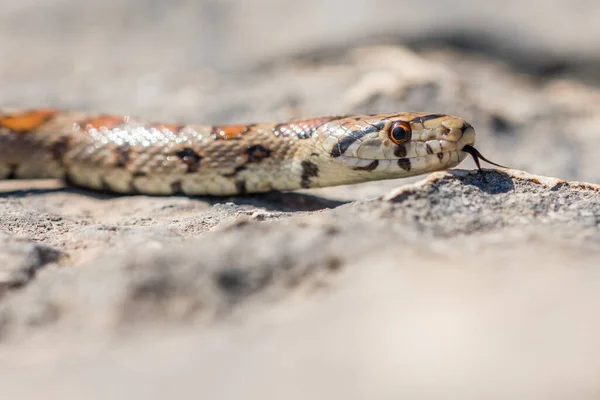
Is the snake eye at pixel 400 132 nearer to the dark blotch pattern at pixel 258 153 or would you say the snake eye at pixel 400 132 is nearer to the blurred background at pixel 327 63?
the dark blotch pattern at pixel 258 153

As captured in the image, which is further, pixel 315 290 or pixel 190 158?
pixel 190 158

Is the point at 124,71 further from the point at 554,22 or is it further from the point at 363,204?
the point at 554,22

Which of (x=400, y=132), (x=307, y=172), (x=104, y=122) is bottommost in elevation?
(x=307, y=172)

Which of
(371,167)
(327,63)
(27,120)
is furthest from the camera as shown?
(327,63)

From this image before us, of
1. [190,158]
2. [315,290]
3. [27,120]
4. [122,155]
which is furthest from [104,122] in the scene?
[315,290]

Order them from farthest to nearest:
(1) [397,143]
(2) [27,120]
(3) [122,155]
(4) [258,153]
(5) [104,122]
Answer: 1. (2) [27,120]
2. (5) [104,122]
3. (3) [122,155]
4. (4) [258,153]
5. (1) [397,143]

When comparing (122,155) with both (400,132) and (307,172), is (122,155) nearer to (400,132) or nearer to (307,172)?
(307,172)

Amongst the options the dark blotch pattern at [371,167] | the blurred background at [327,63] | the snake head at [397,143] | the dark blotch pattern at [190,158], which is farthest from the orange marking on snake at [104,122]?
the dark blotch pattern at [371,167]

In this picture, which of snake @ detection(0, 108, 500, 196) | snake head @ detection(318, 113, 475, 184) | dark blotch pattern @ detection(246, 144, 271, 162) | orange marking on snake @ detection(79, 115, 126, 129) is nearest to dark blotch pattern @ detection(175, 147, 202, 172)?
snake @ detection(0, 108, 500, 196)

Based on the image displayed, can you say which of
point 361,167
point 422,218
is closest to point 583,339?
point 422,218
